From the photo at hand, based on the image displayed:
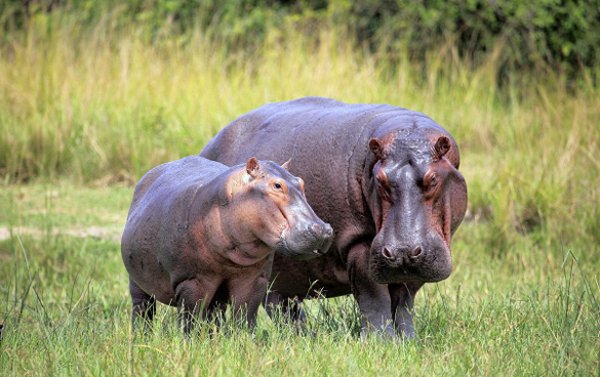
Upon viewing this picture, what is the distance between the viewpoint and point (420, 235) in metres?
4.02

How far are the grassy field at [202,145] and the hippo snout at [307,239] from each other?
35 centimetres

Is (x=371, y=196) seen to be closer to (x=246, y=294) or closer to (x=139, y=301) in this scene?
(x=246, y=294)

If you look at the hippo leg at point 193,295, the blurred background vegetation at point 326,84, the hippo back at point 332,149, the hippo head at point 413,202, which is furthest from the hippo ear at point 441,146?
the blurred background vegetation at point 326,84

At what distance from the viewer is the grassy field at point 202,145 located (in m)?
3.87

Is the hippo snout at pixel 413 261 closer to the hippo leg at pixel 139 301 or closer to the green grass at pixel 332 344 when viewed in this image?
the green grass at pixel 332 344

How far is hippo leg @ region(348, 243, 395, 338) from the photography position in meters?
4.39

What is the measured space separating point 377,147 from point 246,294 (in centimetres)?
75

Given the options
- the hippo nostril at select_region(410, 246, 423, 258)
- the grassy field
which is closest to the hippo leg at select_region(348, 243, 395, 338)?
the grassy field

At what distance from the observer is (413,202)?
160 inches

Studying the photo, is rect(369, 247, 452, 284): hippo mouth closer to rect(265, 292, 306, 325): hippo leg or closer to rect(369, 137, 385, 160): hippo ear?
rect(369, 137, 385, 160): hippo ear

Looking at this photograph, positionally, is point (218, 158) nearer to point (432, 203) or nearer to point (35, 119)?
point (432, 203)

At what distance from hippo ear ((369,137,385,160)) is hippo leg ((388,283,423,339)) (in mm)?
618

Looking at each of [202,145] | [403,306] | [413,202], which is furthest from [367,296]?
[202,145]

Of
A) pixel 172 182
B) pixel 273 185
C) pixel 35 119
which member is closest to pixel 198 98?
pixel 35 119
